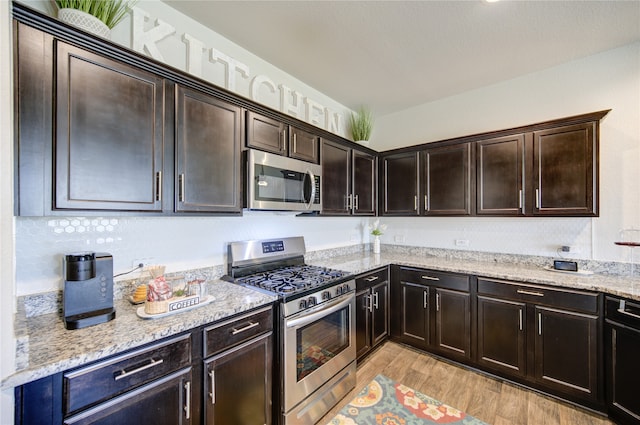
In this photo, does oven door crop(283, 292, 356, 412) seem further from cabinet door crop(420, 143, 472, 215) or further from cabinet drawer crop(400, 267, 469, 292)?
cabinet door crop(420, 143, 472, 215)

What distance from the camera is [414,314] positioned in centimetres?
284

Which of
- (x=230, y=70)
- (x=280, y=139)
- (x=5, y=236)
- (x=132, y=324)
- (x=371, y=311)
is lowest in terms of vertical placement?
(x=371, y=311)

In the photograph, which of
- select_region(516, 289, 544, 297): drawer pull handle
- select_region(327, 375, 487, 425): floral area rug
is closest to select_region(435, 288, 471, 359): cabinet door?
select_region(516, 289, 544, 297): drawer pull handle

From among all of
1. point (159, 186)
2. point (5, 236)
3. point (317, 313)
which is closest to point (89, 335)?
point (5, 236)

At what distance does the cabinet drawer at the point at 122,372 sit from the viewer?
3.26ft

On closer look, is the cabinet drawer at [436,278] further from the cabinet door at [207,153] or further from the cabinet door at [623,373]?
the cabinet door at [207,153]

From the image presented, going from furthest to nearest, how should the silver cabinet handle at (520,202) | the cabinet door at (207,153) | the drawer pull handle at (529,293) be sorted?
the silver cabinet handle at (520,202) → the drawer pull handle at (529,293) → the cabinet door at (207,153)

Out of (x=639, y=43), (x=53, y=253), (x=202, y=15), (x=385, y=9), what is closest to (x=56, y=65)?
(x=53, y=253)

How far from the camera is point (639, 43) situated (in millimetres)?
2242

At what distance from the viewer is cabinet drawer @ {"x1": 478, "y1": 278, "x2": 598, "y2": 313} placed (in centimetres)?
200

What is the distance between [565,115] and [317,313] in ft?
10.2

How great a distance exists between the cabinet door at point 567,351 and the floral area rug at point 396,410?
0.80m

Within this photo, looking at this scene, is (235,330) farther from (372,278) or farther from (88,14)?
(88,14)

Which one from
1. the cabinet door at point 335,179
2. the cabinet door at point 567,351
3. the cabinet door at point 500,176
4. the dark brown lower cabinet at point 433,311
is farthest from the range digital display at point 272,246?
the cabinet door at point 567,351
